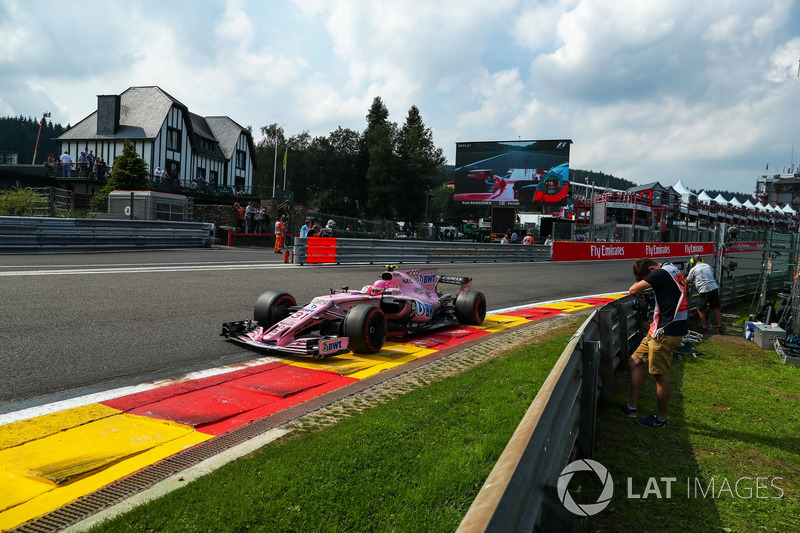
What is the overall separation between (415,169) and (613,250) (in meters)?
28.3

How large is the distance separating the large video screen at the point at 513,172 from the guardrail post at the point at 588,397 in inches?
1617

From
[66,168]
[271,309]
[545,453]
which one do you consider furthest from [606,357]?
[66,168]

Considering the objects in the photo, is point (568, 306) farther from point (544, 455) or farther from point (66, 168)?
point (66, 168)

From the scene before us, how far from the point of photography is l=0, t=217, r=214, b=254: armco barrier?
52.8 feet

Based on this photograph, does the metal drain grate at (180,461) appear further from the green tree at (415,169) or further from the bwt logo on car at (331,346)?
the green tree at (415,169)

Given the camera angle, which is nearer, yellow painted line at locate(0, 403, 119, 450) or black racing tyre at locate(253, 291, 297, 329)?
yellow painted line at locate(0, 403, 119, 450)

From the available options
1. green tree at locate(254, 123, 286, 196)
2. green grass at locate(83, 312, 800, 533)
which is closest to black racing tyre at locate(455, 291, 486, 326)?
green grass at locate(83, 312, 800, 533)

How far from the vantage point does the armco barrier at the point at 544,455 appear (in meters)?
1.84

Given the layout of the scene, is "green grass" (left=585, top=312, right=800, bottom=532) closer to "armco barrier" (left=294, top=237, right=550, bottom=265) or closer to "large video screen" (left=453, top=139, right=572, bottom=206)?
"armco barrier" (left=294, top=237, right=550, bottom=265)

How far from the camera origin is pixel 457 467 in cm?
369

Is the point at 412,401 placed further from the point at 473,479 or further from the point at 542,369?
the point at 542,369

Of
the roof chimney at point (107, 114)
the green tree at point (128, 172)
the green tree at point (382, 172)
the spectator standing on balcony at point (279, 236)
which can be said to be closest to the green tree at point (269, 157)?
the green tree at point (382, 172)

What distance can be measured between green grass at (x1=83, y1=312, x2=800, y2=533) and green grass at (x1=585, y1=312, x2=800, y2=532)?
0.6 inches

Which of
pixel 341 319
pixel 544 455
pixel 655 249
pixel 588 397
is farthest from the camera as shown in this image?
pixel 655 249
